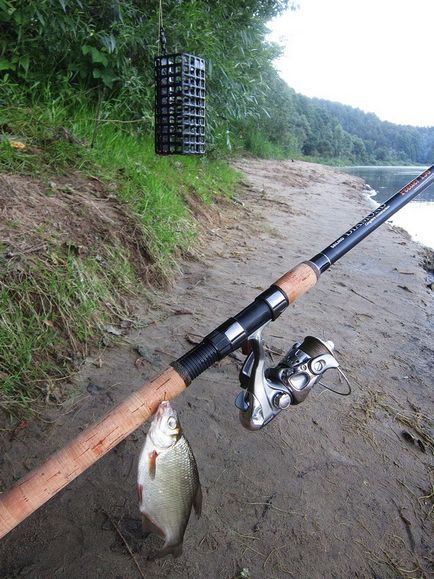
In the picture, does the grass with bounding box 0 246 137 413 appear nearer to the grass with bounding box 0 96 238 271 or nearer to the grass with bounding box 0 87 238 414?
the grass with bounding box 0 87 238 414

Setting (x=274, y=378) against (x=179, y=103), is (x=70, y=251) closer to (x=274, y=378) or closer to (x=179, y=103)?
(x=179, y=103)

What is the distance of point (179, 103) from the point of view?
338cm

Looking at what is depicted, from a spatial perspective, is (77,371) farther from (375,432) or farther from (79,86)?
(79,86)

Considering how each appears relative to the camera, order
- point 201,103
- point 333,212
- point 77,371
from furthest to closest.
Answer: point 333,212, point 201,103, point 77,371

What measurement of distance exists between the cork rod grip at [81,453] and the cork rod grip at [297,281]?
60 cm

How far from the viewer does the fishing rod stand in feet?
4.02

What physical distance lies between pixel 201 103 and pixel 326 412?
8.63 ft

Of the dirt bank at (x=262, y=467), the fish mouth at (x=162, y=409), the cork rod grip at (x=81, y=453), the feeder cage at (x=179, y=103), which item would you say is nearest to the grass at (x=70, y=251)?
the dirt bank at (x=262, y=467)

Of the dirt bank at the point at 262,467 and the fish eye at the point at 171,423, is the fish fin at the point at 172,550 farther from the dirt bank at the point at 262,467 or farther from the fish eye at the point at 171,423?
the fish eye at the point at 171,423

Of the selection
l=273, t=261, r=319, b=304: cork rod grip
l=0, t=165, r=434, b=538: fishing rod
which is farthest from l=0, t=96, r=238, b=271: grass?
l=0, t=165, r=434, b=538: fishing rod

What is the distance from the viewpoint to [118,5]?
156 inches

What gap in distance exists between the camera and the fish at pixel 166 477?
1.32 metres

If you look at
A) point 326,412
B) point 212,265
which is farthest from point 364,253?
point 326,412

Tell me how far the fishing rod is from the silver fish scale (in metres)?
0.15
